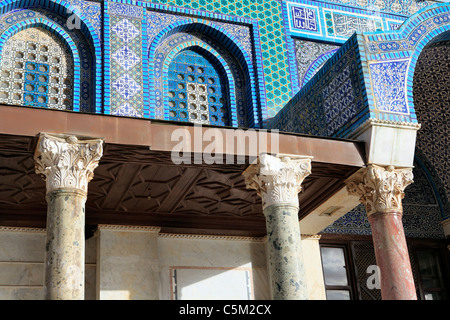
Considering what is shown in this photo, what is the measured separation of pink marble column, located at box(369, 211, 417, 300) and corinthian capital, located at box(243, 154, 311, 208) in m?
1.17

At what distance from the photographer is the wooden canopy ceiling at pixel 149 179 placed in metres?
6.94

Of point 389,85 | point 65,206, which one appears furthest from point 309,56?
point 65,206

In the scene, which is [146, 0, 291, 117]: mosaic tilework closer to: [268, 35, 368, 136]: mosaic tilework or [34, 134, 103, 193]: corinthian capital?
[268, 35, 368, 136]: mosaic tilework

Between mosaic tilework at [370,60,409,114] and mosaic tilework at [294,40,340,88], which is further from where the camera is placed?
mosaic tilework at [294,40,340,88]

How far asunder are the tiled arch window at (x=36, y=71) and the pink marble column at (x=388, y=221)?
13.6 feet

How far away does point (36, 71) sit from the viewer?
9.05m

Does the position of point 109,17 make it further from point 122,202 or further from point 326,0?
point 326,0

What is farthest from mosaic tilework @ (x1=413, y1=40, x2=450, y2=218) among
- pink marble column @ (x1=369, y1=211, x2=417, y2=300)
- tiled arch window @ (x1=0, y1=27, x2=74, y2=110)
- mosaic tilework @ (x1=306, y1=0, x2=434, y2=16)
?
tiled arch window @ (x1=0, y1=27, x2=74, y2=110)

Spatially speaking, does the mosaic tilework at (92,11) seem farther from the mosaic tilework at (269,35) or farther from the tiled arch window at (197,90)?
the tiled arch window at (197,90)

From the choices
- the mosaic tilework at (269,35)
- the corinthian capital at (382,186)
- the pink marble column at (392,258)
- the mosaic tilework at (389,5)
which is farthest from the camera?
the mosaic tilework at (389,5)

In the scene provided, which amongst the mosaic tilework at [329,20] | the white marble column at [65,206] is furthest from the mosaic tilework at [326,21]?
the white marble column at [65,206]

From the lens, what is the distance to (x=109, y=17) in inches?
372

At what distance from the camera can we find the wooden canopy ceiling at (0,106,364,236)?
6.94m

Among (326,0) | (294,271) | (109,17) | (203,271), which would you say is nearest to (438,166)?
(326,0)
